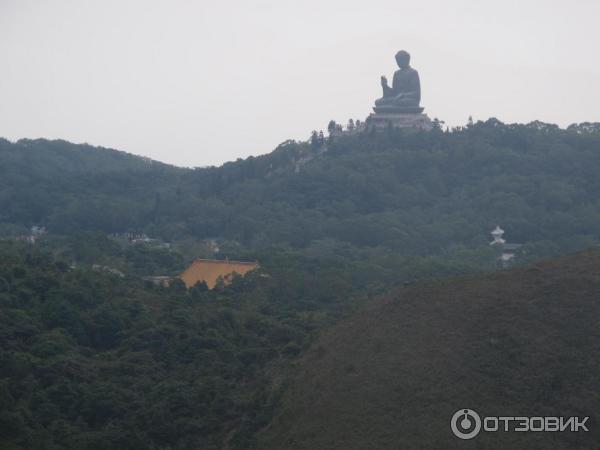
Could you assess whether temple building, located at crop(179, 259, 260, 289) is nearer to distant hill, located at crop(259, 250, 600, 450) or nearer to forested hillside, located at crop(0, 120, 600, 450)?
forested hillside, located at crop(0, 120, 600, 450)

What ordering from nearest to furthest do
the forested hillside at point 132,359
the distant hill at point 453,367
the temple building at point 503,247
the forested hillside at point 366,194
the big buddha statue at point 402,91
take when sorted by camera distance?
the distant hill at point 453,367
the forested hillside at point 132,359
the temple building at point 503,247
the forested hillside at point 366,194
the big buddha statue at point 402,91

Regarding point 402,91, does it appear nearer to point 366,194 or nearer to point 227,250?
point 366,194

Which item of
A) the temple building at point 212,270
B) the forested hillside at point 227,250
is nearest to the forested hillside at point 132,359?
the forested hillside at point 227,250

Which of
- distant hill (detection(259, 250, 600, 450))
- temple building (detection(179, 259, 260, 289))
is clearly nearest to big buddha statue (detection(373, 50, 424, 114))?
temple building (detection(179, 259, 260, 289))

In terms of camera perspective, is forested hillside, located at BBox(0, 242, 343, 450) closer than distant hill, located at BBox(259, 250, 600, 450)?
No

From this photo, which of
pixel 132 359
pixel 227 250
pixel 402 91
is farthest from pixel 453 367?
pixel 402 91

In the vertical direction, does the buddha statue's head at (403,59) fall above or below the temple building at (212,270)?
above

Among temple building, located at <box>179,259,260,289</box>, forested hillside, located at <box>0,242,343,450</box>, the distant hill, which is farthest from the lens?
temple building, located at <box>179,259,260,289</box>

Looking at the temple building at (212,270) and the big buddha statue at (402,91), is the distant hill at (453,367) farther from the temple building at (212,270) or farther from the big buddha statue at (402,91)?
the big buddha statue at (402,91)
